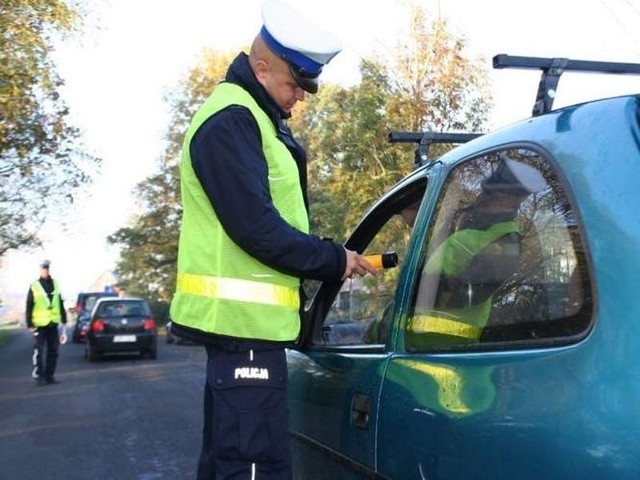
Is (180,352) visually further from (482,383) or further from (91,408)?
(482,383)

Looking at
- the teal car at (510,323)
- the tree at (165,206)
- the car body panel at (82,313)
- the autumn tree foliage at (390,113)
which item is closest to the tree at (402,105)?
the autumn tree foliage at (390,113)

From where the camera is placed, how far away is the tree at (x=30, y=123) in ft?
48.9

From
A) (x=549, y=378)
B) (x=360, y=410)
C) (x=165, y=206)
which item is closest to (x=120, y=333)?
(x=360, y=410)

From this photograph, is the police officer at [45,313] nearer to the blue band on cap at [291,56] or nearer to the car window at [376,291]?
the car window at [376,291]

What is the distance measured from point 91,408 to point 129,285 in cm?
4173

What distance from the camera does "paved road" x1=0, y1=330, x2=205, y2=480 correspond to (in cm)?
664

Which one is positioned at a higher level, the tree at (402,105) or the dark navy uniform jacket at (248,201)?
the tree at (402,105)

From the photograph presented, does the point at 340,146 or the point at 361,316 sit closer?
the point at 361,316

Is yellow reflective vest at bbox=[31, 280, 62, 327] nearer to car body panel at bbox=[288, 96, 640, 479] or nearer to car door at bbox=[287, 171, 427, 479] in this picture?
car door at bbox=[287, 171, 427, 479]

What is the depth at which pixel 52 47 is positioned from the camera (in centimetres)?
1616

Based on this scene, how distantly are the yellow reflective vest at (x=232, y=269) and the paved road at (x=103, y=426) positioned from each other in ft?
14.0

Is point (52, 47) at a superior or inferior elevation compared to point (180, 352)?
superior

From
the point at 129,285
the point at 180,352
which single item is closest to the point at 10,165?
the point at 180,352

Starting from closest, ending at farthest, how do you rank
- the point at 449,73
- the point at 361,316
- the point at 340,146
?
the point at 361,316 < the point at 449,73 < the point at 340,146
